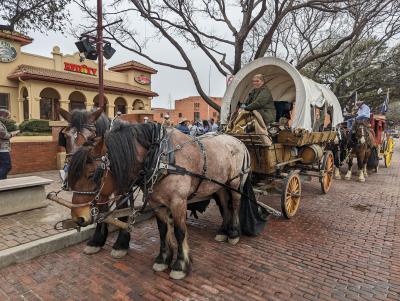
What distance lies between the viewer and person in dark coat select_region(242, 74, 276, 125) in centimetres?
504

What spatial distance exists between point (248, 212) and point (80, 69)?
20.9 m

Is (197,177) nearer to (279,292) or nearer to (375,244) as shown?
(279,292)

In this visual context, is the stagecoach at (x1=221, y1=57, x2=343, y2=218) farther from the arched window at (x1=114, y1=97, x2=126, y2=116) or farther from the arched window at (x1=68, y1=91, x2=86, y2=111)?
the arched window at (x1=114, y1=97, x2=126, y2=116)

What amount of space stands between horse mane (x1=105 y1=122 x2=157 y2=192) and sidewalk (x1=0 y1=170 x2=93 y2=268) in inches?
68.9

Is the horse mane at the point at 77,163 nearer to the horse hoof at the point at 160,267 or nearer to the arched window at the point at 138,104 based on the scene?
the horse hoof at the point at 160,267

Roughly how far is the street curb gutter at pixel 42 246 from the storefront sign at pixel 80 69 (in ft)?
64.8

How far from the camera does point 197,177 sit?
3.31m

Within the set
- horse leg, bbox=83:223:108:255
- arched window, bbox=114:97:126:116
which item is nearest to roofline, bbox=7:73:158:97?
arched window, bbox=114:97:126:116

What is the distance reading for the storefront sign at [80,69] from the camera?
20.8 meters

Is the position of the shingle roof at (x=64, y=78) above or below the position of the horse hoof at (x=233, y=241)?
above

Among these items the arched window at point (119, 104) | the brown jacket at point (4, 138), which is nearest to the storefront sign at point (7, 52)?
the arched window at point (119, 104)

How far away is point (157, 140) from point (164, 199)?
2.13 feet

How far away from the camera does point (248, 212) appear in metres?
4.44

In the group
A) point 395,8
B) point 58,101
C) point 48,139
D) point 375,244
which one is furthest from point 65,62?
point 375,244
